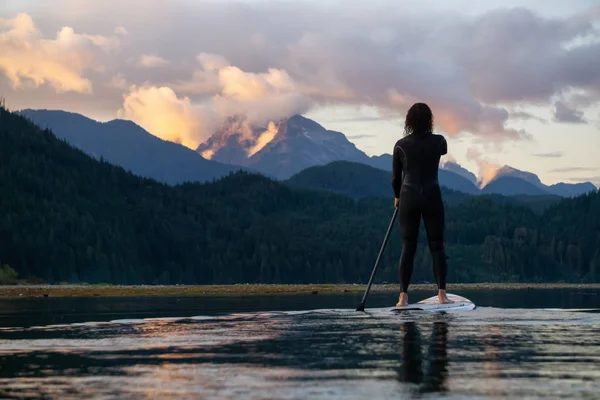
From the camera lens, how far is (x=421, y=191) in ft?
79.6

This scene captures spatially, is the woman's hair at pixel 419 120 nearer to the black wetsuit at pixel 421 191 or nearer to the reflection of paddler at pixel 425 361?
the black wetsuit at pixel 421 191

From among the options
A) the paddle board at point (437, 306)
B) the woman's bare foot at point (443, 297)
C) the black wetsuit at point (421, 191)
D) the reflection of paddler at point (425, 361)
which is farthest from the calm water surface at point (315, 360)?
the woman's bare foot at point (443, 297)

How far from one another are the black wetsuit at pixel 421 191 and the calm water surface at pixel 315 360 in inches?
109

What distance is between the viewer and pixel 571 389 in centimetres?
1091

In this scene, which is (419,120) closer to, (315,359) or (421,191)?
(421,191)

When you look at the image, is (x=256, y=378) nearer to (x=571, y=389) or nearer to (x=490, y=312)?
(x=571, y=389)

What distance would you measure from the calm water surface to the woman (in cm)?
276

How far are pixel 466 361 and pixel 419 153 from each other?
37.5 ft

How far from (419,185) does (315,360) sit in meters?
11.1

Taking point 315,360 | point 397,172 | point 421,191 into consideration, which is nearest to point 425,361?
point 315,360

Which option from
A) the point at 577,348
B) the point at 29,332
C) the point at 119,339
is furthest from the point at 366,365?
the point at 29,332

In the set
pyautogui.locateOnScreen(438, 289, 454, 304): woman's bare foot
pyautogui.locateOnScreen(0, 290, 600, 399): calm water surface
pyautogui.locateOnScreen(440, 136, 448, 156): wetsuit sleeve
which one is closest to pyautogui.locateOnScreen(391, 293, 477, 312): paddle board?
pyautogui.locateOnScreen(438, 289, 454, 304): woman's bare foot

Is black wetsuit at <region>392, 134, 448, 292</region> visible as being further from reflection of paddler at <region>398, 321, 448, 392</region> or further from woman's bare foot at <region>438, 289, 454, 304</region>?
reflection of paddler at <region>398, 321, 448, 392</region>

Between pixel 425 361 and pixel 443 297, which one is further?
pixel 443 297
